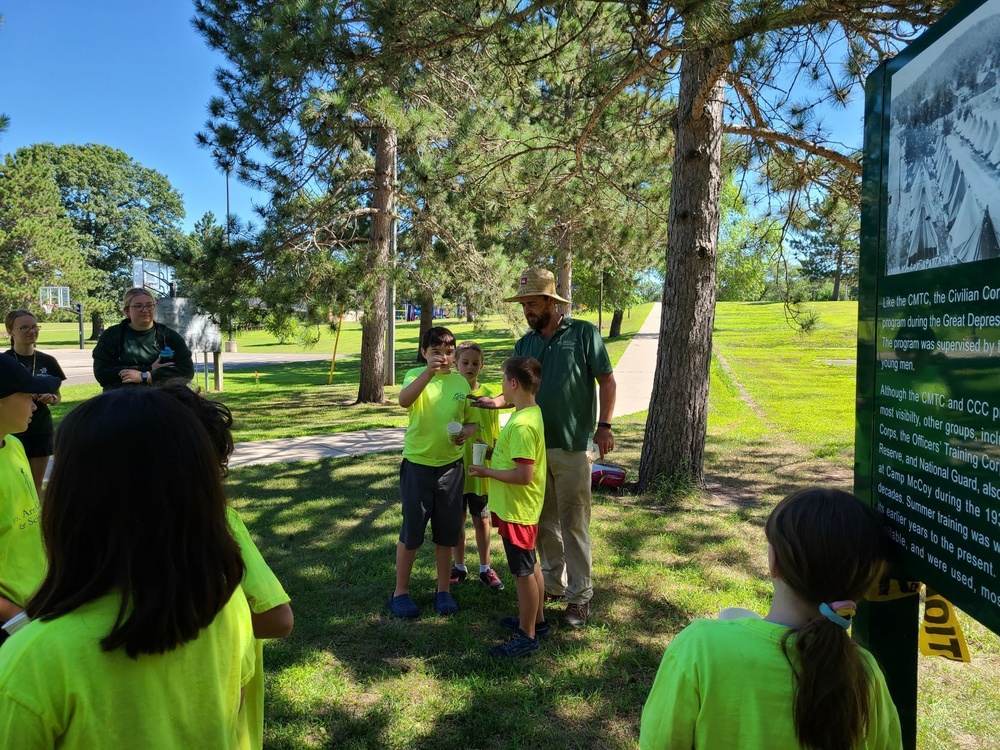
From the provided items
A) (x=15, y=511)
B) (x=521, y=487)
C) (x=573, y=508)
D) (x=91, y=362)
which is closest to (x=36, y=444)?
(x=15, y=511)

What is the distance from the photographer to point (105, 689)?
3.50 feet

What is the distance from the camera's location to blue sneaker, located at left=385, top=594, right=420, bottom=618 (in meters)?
3.74

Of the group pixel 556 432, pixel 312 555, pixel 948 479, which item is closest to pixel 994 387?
pixel 948 479

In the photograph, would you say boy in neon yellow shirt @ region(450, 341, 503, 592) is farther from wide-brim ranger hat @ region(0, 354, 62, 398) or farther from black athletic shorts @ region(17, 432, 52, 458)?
black athletic shorts @ region(17, 432, 52, 458)

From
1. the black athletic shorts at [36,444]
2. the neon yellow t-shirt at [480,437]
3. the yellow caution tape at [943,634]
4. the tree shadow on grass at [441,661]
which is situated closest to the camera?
the yellow caution tape at [943,634]

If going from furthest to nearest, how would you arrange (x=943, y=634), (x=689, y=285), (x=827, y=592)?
(x=689, y=285) → (x=943, y=634) → (x=827, y=592)

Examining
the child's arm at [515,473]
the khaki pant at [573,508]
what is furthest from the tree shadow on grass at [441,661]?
the child's arm at [515,473]

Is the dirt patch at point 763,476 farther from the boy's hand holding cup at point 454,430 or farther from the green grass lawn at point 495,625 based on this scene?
the boy's hand holding cup at point 454,430

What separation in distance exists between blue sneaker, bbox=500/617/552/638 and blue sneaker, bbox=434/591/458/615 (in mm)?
317

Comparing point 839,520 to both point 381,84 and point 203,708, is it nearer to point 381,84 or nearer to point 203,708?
point 203,708

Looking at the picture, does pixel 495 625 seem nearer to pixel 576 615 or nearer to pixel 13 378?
pixel 576 615

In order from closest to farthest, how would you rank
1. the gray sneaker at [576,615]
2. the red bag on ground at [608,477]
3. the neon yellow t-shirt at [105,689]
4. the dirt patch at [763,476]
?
the neon yellow t-shirt at [105,689] → the gray sneaker at [576,615] → the dirt patch at [763,476] → the red bag on ground at [608,477]

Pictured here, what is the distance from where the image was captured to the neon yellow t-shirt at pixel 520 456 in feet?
10.6

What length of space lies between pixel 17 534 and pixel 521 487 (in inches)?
82.2
